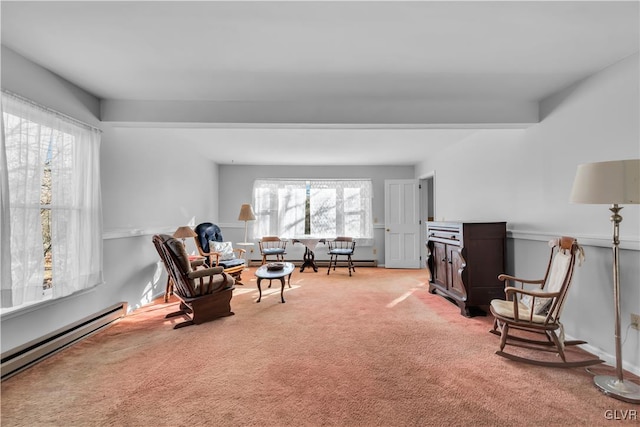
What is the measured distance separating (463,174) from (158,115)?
434cm

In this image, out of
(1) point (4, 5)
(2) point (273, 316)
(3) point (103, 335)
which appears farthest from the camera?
(2) point (273, 316)

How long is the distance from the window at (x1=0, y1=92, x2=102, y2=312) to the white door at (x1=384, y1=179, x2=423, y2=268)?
5.19 meters

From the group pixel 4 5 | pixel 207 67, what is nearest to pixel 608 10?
pixel 207 67

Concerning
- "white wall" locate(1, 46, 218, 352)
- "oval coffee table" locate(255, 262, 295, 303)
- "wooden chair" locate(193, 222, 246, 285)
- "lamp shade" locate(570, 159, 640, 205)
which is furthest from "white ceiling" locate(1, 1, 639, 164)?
"wooden chair" locate(193, 222, 246, 285)

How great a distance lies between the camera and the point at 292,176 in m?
6.57

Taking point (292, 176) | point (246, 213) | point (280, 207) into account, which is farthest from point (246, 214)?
point (292, 176)

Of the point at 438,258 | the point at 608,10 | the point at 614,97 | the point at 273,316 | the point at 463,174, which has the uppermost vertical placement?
the point at 608,10

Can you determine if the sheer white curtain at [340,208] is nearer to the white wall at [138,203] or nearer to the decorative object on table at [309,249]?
the decorative object on table at [309,249]

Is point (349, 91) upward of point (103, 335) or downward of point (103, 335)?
upward

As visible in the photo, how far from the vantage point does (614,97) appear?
2.20m

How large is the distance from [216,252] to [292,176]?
286 cm

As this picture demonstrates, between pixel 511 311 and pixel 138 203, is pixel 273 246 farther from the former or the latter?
pixel 511 311

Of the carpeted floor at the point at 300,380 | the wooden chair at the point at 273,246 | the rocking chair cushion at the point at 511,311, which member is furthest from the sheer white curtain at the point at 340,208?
the rocking chair cushion at the point at 511,311

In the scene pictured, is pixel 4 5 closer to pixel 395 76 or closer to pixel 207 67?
pixel 207 67
